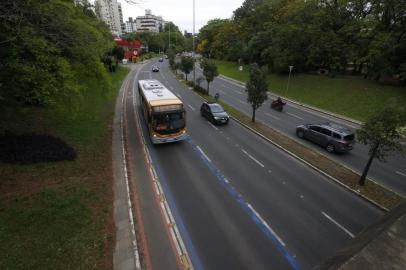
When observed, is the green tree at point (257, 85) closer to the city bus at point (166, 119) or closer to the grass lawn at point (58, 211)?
the city bus at point (166, 119)

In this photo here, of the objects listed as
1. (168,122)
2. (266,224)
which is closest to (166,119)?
(168,122)

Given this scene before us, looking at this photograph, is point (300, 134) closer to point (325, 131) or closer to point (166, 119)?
point (325, 131)

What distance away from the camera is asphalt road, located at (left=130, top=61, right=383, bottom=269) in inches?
320

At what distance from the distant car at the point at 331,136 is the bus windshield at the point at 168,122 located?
10.5 m

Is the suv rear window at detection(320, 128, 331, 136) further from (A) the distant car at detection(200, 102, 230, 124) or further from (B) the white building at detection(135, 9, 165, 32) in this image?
(B) the white building at detection(135, 9, 165, 32)

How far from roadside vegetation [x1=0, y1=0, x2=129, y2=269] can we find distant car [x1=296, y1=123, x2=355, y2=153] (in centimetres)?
1528

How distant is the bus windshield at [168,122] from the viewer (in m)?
15.3

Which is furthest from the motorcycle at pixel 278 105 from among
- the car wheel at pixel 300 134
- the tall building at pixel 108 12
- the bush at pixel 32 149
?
the bush at pixel 32 149

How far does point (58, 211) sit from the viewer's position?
9086 mm

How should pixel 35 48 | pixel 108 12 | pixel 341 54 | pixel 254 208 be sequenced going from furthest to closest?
pixel 108 12, pixel 341 54, pixel 254 208, pixel 35 48

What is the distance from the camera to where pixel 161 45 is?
127188mm

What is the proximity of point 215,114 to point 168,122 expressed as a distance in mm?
7047

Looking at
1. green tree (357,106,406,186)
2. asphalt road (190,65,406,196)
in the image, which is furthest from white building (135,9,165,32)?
green tree (357,106,406,186)

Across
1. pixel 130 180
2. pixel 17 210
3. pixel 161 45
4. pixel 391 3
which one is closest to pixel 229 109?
pixel 130 180
